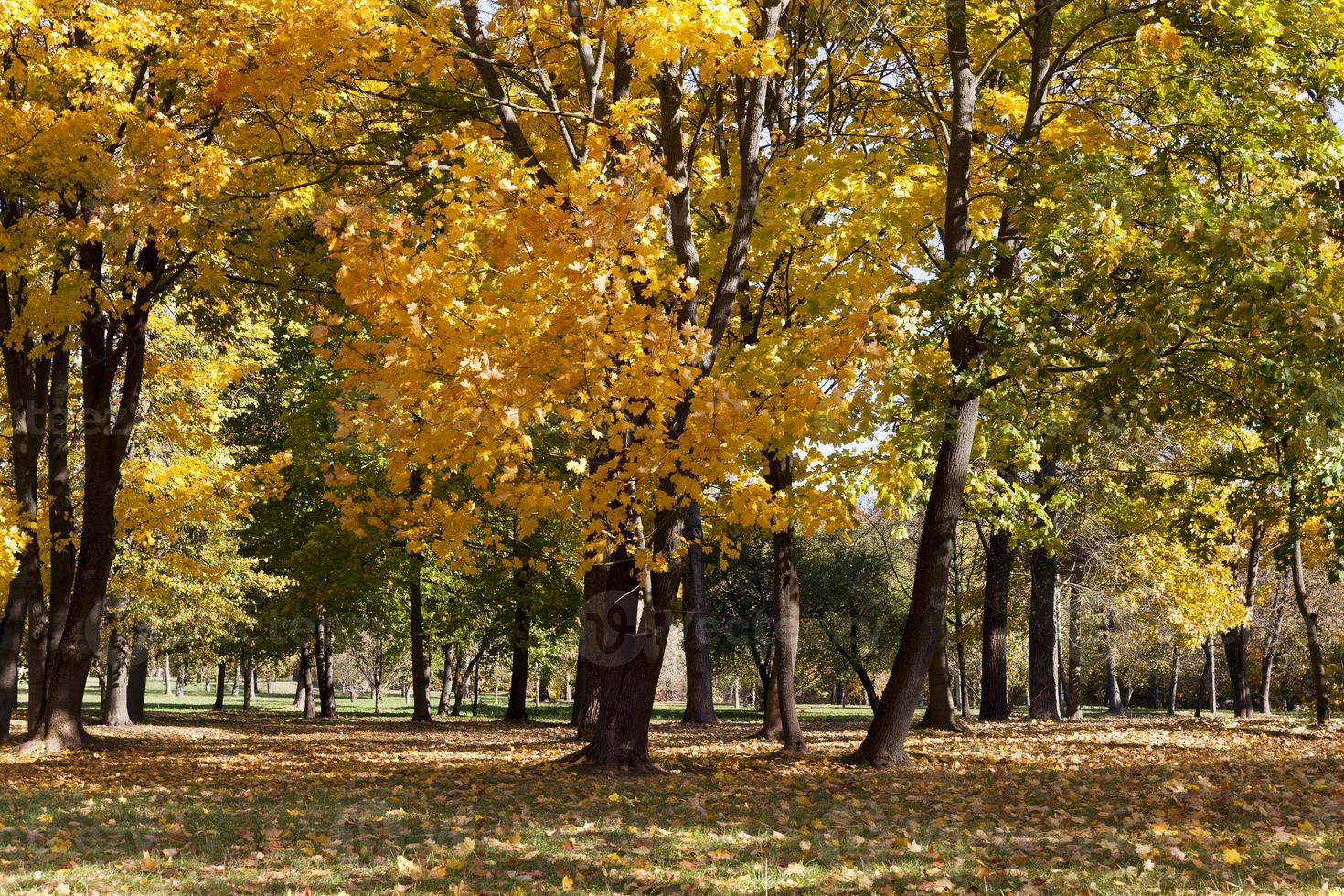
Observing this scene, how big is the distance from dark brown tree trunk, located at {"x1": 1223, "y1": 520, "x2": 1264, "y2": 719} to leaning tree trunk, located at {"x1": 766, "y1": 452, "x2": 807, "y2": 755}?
15366 millimetres

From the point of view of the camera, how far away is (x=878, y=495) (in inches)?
513

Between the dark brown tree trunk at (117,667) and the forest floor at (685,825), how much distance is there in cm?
901

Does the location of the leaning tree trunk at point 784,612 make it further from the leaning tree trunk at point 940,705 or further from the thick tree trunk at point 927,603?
the leaning tree trunk at point 940,705

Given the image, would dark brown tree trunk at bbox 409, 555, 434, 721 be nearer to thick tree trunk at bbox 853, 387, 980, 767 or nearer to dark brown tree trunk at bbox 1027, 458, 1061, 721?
dark brown tree trunk at bbox 1027, 458, 1061, 721

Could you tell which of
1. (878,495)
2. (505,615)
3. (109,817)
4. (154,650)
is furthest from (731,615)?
(109,817)

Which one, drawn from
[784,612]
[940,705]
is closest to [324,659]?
[940,705]

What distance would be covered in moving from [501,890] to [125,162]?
10.0m

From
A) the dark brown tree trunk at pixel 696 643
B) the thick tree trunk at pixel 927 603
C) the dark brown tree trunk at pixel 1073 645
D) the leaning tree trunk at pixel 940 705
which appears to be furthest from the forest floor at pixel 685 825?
the dark brown tree trunk at pixel 1073 645

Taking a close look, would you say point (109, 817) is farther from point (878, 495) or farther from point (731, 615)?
point (731, 615)

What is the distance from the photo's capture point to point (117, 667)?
22188 mm

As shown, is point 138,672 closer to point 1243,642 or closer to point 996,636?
point 996,636

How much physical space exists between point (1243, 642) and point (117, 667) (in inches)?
1104

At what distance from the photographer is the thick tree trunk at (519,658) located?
26188 mm

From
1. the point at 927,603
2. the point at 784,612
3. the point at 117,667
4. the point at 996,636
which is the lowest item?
the point at 117,667
